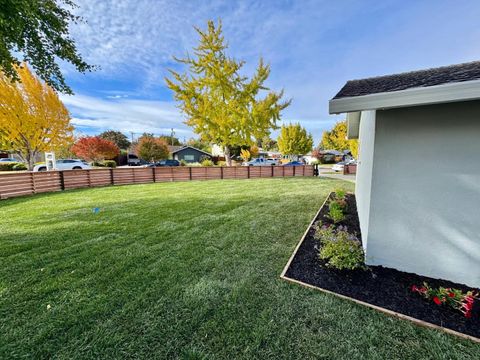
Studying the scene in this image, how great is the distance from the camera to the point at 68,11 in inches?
196

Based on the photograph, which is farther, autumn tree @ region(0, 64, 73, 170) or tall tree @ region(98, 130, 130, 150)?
tall tree @ region(98, 130, 130, 150)

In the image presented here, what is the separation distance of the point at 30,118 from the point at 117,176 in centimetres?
870

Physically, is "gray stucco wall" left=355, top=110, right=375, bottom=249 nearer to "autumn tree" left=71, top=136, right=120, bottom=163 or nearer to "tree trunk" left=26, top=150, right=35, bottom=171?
"tree trunk" left=26, top=150, right=35, bottom=171

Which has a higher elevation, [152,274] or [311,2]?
[311,2]

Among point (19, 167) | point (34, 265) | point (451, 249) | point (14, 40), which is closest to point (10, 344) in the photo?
point (34, 265)

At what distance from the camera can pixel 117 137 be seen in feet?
155

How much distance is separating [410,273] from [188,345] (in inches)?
115

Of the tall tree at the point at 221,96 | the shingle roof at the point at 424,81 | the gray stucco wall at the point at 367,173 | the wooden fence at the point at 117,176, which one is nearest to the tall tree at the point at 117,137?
the tall tree at the point at 221,96

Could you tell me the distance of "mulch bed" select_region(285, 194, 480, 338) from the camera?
1.99m

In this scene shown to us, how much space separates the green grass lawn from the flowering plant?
439mm

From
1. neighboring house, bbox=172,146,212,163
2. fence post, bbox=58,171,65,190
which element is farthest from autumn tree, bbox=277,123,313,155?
fence post, bbox=58,171,65,190

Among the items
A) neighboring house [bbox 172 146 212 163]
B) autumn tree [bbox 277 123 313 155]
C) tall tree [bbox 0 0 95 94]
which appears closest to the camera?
tall tree [bbox 0 0 95 94]

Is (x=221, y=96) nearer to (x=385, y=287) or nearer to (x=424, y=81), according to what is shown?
(x=424, y=81)

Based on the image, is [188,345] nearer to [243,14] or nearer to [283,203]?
[283,203]
